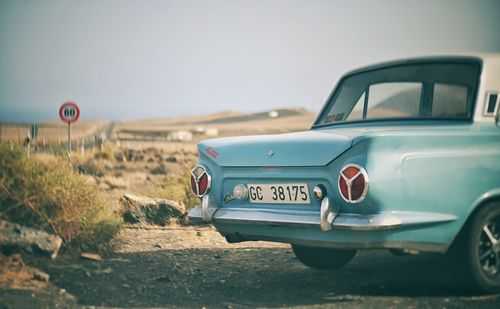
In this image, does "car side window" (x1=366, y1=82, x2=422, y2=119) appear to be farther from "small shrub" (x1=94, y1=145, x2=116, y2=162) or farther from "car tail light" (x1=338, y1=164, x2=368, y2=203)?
"small shrub" (x1=94, y1=145, x2=116, y2=162)

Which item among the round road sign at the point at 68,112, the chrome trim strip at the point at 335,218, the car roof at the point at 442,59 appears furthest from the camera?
the round road sign at the point at 68,112

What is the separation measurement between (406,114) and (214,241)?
9.90ft

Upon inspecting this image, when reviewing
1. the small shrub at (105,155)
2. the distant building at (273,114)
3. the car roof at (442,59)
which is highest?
the car roof at (442,59)

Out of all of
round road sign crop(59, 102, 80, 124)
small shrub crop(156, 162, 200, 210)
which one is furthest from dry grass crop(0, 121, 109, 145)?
small shrub crop(156, 162, 200, 210)

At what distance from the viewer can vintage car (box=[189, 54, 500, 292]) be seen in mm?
4320

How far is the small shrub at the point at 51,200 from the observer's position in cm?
612

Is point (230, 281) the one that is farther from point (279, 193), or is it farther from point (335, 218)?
point (335, 218)

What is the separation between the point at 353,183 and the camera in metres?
4.30

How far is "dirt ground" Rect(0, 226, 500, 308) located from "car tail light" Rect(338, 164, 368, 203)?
831mm

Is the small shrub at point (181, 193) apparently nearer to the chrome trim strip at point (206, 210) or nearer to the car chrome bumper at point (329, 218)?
the chrome trim strip at point (206, 210)

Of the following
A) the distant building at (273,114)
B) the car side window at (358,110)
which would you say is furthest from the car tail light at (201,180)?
the distant building at (273,114)

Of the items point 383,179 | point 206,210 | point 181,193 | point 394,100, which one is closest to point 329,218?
point 383,179

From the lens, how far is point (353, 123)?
18.6 feet

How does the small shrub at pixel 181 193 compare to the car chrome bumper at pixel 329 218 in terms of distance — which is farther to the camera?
the small shrub at pixel 181 193
